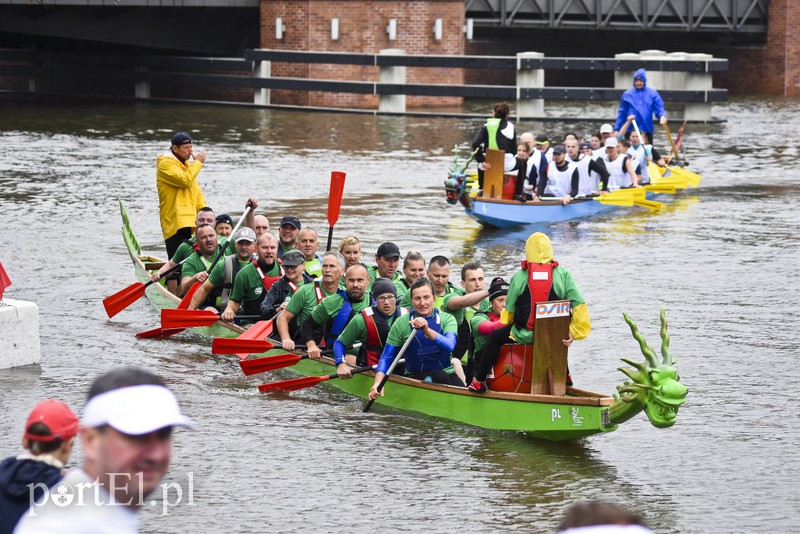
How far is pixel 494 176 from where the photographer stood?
786 inches

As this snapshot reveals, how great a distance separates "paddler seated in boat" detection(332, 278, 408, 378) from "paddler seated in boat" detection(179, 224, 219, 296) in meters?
3.16

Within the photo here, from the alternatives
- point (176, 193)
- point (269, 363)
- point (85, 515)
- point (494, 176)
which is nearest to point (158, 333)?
point (176, 193)

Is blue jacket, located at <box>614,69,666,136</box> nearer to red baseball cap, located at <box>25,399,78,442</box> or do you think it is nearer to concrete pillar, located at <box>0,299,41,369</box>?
concrete pillar, located at <box>0,299,41,369</box>

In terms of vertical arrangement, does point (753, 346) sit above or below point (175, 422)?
below

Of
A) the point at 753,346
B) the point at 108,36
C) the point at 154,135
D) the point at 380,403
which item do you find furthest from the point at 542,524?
the point at 108,36

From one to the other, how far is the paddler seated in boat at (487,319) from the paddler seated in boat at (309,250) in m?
2.48

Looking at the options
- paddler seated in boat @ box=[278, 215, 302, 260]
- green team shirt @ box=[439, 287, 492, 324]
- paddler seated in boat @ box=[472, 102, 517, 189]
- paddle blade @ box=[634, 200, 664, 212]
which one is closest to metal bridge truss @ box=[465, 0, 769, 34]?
paddle blade @ box=[634, 200, 664, 212]

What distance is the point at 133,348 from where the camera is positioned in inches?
524

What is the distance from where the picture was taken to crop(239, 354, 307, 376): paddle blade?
1159cm

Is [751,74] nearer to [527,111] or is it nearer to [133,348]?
[527,111]

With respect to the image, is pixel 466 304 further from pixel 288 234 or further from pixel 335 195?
pixel 335 195

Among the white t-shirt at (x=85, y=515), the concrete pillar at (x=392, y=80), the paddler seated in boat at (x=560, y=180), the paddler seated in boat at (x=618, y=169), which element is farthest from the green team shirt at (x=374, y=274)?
the concrete pillar at (x=392, y=80)

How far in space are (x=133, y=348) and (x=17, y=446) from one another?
340 cm

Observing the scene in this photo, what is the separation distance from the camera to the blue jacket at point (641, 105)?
24.2 meters
